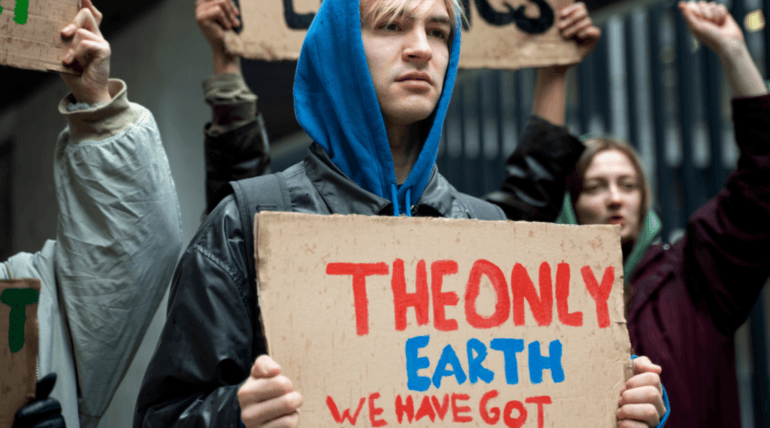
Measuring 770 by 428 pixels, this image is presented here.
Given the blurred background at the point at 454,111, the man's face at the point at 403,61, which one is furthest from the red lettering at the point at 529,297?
the blurred background at the point at 454,111

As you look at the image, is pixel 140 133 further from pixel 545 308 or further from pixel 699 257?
pixel 699 257

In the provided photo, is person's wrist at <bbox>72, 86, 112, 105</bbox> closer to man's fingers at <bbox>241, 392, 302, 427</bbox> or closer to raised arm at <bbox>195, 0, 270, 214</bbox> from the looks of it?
raised arm at <bbox>195, 0, 270, 214</bbox>

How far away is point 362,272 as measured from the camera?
39.8 inches

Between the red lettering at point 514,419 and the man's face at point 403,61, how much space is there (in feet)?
1.63

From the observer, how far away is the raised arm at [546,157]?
6.55ft

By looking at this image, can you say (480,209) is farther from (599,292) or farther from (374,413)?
(374,413)

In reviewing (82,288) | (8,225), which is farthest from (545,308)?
(8,225)

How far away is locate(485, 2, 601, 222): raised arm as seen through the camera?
1995 millimetres

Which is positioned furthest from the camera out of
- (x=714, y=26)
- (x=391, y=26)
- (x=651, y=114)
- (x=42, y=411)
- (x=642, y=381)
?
(x=651, y=114)

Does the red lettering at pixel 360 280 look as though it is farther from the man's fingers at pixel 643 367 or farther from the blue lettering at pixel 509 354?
the man's fingers at pixel 643 367

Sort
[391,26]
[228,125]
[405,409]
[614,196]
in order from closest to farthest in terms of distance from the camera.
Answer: [405,409] → [391,26] → [228,125] → [614,196]

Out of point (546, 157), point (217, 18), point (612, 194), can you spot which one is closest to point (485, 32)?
point (546, 157)

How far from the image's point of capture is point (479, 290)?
1068mm

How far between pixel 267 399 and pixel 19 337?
683mm
